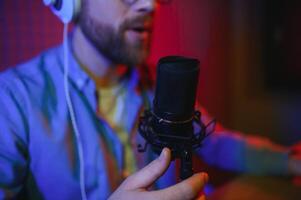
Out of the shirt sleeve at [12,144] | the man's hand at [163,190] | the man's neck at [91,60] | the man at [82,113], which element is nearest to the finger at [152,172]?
the man's hand at [163,190]

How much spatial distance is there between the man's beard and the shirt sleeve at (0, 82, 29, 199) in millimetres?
234

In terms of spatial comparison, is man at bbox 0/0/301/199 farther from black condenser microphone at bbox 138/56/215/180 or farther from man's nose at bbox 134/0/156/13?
black condenser microphone at bbox 138/56/215/180

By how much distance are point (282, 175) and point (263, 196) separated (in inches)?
3.5

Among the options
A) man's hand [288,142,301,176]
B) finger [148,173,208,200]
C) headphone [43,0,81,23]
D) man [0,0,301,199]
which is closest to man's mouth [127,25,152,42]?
man [0,0,301,199]

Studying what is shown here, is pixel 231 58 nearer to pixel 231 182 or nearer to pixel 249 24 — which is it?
pixel 249 24

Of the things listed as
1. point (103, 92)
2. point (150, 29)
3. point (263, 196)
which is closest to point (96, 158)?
point (103, 92)

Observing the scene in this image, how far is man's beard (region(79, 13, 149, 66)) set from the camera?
918mm

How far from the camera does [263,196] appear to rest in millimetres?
1156

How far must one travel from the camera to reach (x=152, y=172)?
60 centimetres

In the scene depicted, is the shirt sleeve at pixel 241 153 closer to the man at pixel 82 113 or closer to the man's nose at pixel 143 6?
the man at pixel 82 113

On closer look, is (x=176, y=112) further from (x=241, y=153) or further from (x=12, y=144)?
(x=241, y=153)

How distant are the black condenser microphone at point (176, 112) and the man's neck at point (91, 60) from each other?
43cm

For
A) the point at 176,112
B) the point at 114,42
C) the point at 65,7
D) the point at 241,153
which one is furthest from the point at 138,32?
the point at 241,153

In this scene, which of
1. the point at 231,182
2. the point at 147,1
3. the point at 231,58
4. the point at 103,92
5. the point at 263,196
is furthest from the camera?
the point at 231,58
